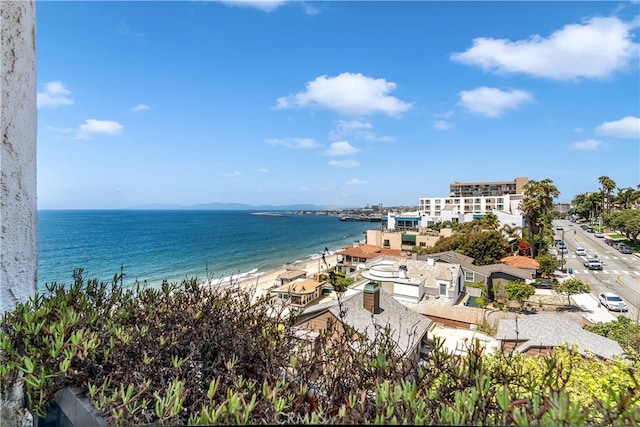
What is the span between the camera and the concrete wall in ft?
8.80

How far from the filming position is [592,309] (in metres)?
23.5

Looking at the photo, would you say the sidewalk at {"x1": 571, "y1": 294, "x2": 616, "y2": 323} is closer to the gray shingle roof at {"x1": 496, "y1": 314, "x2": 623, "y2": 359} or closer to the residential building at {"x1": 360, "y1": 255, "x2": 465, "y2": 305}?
the residential building at {"x1": 360, "y1": 255, "x2": 465, "y2": 305}

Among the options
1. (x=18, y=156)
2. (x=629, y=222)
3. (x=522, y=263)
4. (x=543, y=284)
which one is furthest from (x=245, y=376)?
(x=629, y=222)

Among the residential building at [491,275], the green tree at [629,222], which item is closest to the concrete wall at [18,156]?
the residential building at [491,275]

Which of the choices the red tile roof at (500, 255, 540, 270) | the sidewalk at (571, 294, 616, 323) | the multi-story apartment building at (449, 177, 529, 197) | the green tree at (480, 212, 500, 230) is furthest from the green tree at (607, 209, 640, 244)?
the multi-story apartment building at (449, 177, 529, 197)

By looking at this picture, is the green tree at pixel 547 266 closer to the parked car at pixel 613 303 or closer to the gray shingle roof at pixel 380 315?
the parked car at pixel 613 303

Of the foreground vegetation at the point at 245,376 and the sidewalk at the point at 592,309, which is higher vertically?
the foreground vegetation at the point at 245,376

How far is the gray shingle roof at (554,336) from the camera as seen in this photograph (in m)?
11.4

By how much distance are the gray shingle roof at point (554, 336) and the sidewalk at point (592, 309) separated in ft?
31.8

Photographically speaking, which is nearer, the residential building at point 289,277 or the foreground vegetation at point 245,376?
the foreground vegetation at point 245,376

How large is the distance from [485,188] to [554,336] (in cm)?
11030

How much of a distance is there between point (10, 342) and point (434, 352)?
299 cm

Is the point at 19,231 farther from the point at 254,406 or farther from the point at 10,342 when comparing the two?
the point at 254,406

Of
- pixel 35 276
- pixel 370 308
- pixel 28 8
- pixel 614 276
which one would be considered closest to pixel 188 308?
pixel 35 276
